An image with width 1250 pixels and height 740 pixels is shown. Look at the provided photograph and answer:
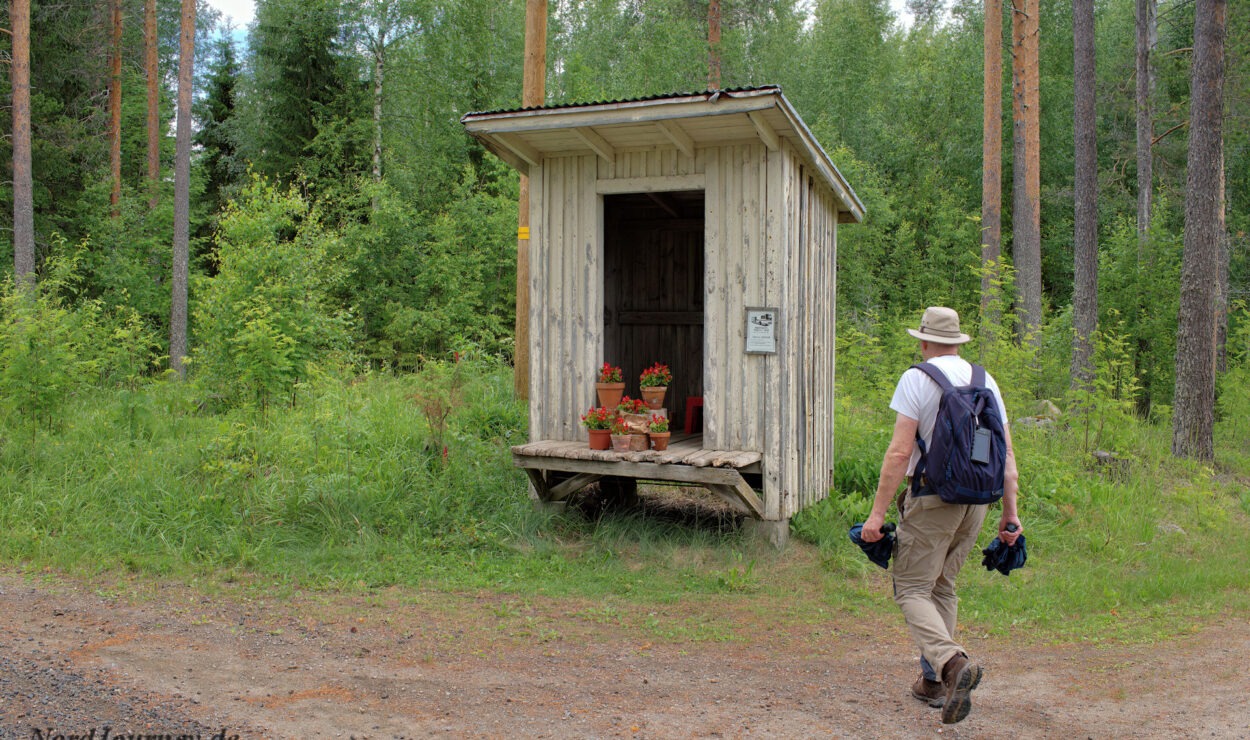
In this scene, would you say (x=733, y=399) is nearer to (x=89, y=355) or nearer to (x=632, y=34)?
(x=89, y=355)

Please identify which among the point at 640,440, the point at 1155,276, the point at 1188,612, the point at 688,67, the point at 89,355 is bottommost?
the point at 1188,612

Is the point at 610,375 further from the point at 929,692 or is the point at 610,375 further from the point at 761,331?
the point at 929,692

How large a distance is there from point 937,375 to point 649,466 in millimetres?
3031

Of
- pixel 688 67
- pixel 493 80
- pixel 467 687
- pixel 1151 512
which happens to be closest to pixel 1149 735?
pixel 467 687

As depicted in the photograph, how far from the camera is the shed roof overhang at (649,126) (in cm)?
627

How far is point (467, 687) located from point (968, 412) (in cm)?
269

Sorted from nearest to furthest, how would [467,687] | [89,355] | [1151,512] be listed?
1. [467,687]
2. [1151,512]
3. [89,355]

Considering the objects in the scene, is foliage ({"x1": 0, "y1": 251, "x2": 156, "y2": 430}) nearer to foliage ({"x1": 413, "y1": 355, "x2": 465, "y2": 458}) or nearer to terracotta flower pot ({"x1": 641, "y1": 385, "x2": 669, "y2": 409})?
foliage ({"x1": 413, "y1": 355, "x2": 465, "y2": 458})

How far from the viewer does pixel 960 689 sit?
3.65 m

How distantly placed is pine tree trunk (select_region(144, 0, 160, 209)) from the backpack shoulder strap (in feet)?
70.3

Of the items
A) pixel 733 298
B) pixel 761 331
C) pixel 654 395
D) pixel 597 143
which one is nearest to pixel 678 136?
pixel 597 143

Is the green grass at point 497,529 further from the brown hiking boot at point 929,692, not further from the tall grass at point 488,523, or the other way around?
the brown hiking boot at point 929,692

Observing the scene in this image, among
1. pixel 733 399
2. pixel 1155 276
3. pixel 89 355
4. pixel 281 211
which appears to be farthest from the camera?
pixel 1155 276

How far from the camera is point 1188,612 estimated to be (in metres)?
5.91
